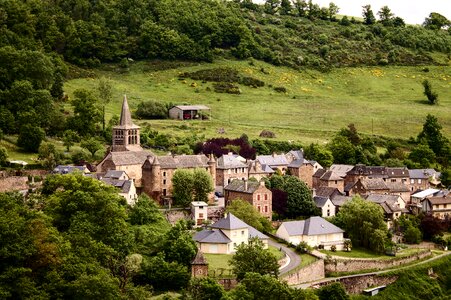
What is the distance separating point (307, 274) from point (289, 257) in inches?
141

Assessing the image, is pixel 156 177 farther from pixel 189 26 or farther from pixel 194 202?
pixel 189 26

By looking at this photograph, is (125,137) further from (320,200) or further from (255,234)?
(255,234)

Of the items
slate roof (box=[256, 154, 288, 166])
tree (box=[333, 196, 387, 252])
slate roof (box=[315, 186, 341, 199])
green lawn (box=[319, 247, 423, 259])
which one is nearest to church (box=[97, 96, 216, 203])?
slate roof (box=[256, 154, 288, 166])

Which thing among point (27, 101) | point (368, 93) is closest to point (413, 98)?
point (368, 93)

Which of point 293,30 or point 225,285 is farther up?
point 293,30

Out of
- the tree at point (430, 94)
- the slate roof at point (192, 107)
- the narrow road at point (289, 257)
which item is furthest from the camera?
the tree at point (430, 94)

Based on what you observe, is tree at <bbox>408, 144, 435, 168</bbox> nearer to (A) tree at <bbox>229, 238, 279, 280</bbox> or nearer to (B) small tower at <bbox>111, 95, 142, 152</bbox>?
(B) small tower at <bbox>111, 95, 142, 152</bbox>

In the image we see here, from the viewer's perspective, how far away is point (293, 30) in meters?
185

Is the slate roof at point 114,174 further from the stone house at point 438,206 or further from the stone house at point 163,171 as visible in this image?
the stone house at point 438,206

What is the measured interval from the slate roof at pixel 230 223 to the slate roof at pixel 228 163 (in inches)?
639

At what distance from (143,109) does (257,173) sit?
1154 inches

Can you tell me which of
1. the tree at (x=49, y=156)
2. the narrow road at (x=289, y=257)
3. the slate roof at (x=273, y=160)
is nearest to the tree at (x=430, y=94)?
the slate roof at (x=273, y=160)

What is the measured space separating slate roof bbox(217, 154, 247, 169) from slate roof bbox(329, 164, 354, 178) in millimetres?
13122

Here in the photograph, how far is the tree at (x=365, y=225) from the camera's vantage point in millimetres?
85375
